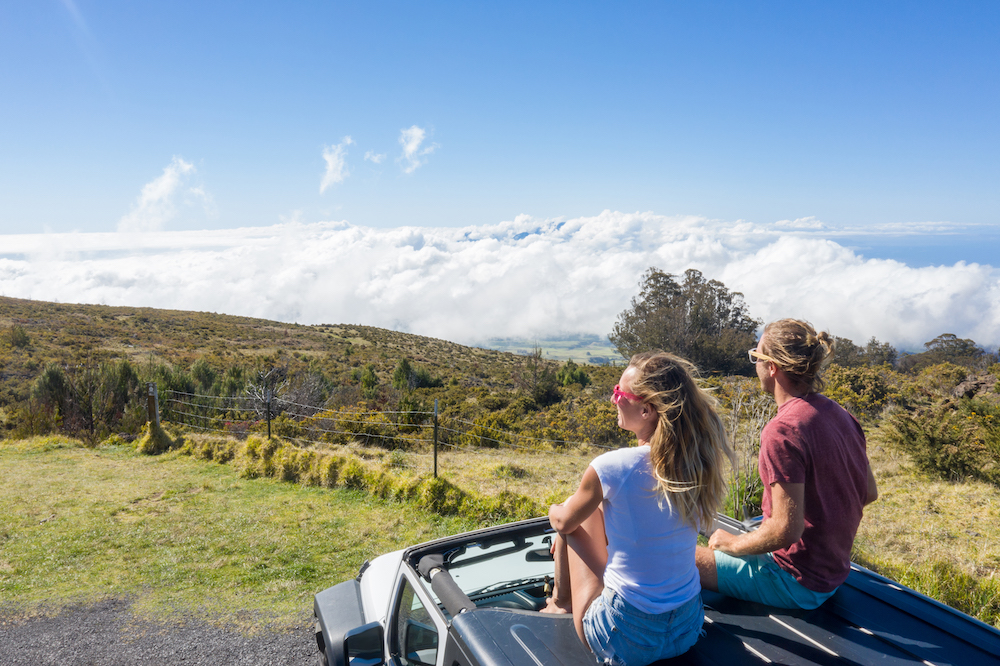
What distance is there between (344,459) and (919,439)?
8504mm

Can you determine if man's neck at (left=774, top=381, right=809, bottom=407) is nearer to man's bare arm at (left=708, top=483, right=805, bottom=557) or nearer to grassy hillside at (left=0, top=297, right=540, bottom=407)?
man's bare arm at (left=708, top=483, right=805, bottom=557)

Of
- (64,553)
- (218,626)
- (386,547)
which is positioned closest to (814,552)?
(218,626)

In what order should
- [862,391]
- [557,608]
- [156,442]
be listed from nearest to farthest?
[557,608], [156,442], [862,391]

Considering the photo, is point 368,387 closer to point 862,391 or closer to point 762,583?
point 862,391

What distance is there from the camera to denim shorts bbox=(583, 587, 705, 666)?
1.58m

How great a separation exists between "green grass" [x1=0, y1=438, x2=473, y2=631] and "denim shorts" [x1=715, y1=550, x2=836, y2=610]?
3280 mm


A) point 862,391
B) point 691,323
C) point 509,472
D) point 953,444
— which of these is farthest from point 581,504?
point 691,323

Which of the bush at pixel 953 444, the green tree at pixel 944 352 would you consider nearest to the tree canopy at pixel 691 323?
the green tree at pixel 944 352

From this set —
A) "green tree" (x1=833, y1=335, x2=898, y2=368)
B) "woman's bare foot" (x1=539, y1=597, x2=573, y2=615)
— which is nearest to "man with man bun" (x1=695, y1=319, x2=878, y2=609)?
"woman's bare foot" (x1=539, y1=597, x2=573, y2=615)

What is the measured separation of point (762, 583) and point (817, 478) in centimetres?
42

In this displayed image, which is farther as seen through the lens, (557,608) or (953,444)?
(953,444)

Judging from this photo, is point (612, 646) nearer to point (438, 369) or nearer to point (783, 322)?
point (783, 322)

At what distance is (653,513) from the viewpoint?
1673 mm

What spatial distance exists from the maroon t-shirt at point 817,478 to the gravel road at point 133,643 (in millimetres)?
3124
